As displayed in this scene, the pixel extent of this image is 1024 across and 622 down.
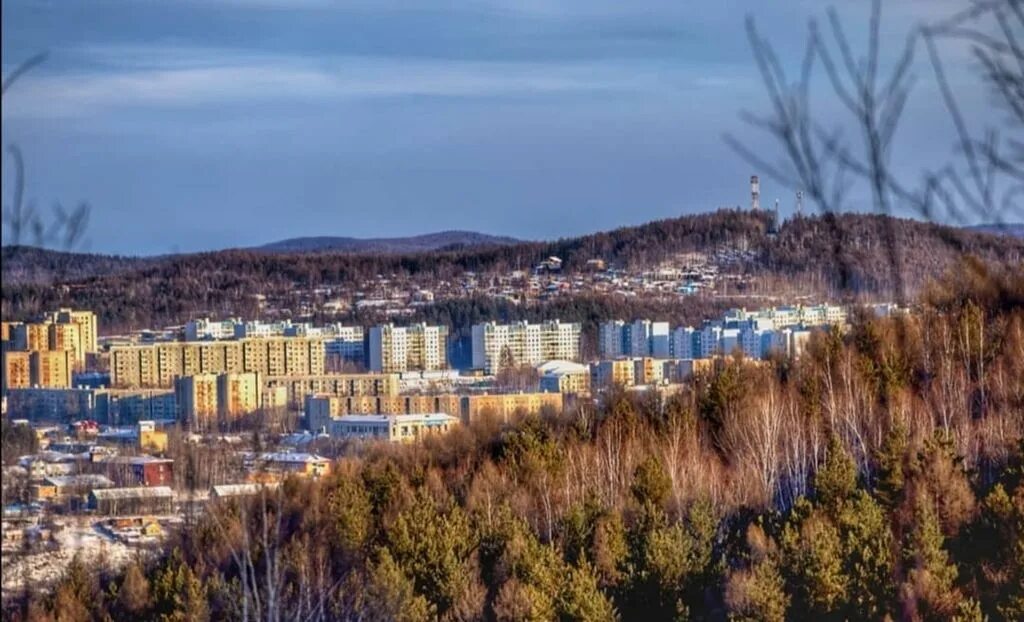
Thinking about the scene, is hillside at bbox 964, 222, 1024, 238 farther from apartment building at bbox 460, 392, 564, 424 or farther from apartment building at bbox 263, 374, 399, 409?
apartment building at bbox 263, 374, 399, 409

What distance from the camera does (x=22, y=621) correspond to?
31.7 feet

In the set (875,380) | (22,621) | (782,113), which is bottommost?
(22,621)

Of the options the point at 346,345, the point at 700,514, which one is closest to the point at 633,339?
the point at 346,345

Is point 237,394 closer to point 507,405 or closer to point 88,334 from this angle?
point 507,405

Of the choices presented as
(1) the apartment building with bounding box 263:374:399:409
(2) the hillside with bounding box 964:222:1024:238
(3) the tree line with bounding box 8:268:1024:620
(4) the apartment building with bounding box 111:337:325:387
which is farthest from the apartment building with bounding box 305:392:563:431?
(2) the hillside with bounding box 964:222:1024:238

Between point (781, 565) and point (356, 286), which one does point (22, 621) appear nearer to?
point (781, 565)

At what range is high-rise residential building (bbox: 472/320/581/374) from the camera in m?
30.8

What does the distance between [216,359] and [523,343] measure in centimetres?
654

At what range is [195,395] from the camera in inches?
987

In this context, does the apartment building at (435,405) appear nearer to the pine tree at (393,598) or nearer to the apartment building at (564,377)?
the apartment building at (564,377)

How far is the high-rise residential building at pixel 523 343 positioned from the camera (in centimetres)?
3084

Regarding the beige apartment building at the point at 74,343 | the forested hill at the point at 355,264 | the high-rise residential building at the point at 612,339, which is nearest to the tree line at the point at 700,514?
the forested hill at the point at 355,264

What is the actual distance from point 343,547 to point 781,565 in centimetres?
396

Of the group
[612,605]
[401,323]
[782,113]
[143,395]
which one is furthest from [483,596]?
[401,323]
